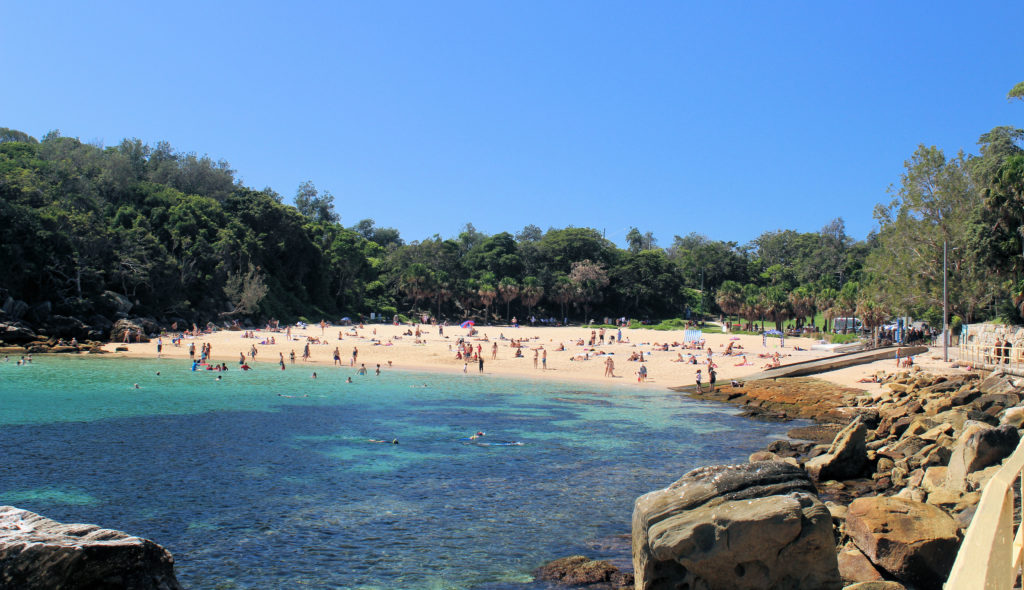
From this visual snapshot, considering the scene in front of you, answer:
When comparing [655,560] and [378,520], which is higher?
[655,560]

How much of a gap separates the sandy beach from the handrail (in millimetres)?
34513

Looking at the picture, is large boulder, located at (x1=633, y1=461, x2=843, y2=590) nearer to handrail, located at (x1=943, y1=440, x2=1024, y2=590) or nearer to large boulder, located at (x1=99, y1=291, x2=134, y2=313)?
handrail, located at (x1=943, y1=440, x2=1024, y2=590)

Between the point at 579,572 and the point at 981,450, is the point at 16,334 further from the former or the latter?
the point at 981,450

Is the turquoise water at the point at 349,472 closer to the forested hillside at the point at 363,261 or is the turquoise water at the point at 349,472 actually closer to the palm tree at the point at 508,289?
the forested hillside at the point at 363,261

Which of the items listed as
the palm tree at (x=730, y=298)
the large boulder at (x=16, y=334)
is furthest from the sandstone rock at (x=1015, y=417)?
the palm tree at (x=730, y=298)

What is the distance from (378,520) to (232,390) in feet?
74.4

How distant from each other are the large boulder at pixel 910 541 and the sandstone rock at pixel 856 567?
0.32ft

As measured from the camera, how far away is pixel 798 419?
88.5ft

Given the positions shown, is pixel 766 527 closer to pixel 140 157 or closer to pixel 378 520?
pixel 378 520

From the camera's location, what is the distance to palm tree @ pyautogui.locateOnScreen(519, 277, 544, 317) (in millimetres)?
86250

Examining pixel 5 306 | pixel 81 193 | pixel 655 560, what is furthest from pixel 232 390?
pixel 81 193

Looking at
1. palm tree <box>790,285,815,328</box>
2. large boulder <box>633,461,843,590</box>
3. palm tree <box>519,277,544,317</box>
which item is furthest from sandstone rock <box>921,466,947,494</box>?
palm tree <box>519,277,544,317</box>

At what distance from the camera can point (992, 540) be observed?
2652mm

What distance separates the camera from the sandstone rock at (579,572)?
10.2 meters
